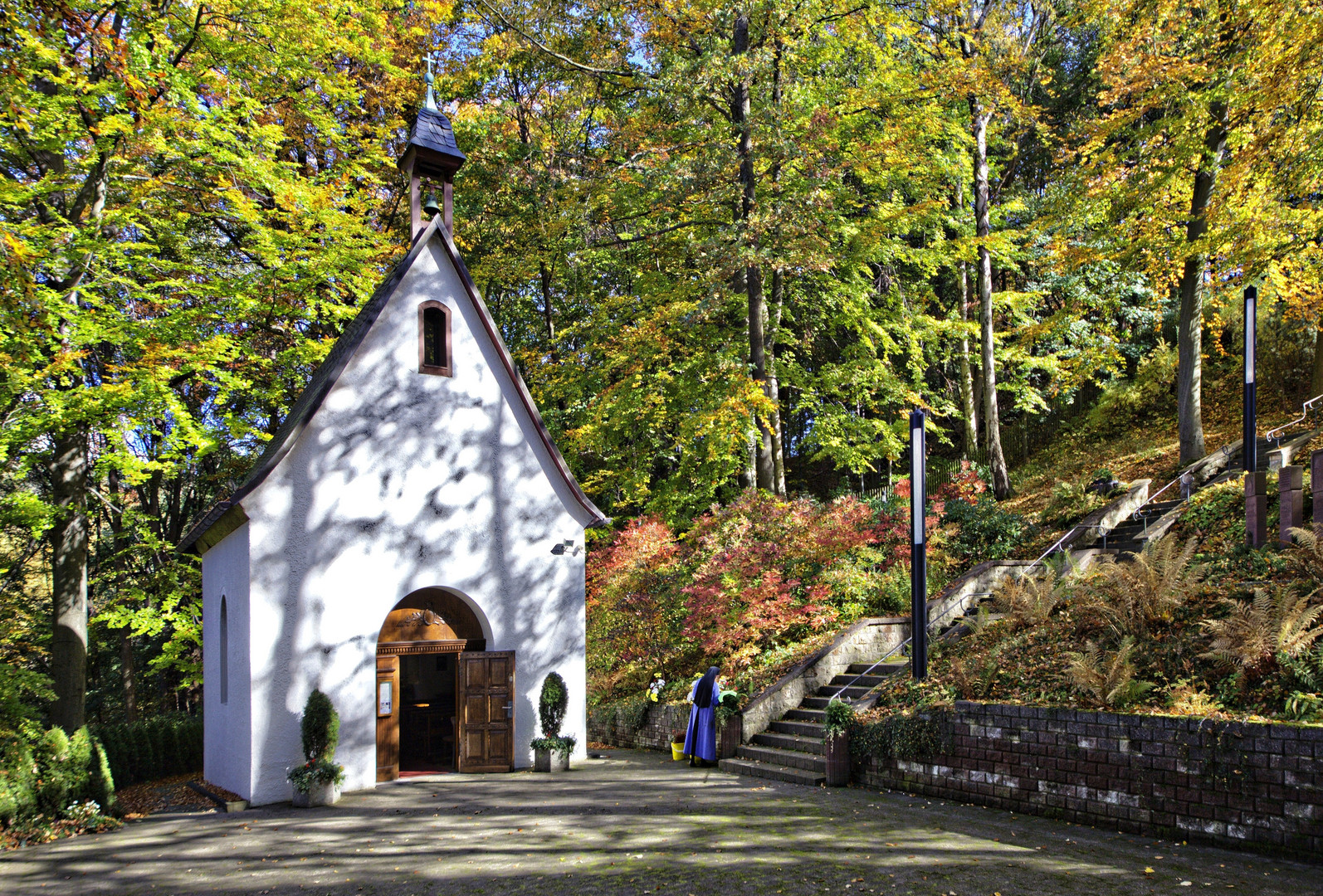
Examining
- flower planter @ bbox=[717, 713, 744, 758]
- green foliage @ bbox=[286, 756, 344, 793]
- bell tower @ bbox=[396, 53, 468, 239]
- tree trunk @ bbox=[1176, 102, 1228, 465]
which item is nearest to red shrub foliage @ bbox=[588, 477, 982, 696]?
flower planter @ bbox=[717, 713, 744, 758]

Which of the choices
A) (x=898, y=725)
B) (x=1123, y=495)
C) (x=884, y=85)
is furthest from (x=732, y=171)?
(x=898, y=725)

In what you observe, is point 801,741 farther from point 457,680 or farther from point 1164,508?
point 1164,508

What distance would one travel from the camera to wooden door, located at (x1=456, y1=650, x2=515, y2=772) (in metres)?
14.0

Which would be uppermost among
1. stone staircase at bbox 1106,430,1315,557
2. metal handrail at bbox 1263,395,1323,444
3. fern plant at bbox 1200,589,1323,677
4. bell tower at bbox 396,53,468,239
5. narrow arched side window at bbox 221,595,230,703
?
bell tower at bbox 396,53,468,239

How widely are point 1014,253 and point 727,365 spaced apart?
912 cm

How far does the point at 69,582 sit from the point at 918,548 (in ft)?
46.2

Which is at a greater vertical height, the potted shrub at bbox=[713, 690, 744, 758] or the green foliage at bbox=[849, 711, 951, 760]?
the green foliage at bbox=[849, 711, 951, 760]

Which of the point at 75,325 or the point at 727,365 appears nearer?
the point at 75,325

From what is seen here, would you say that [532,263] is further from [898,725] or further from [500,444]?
[898,725]

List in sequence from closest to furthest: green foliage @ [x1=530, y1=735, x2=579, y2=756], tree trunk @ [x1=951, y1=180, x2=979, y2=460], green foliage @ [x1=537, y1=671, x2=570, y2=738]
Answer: green foliage @ [x1=530, y1=735, x2=579, y2=756] → green foliage @ [x1=537, y1=671, x2=570, y2=738] → tree trunk @ [x1=951, y1=180, x2=979, y2=460]

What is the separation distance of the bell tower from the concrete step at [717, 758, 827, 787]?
32.7ft

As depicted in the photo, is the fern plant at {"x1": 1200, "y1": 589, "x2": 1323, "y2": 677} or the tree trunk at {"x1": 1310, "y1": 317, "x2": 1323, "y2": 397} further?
the tree trunk at {"x1": 1310, "y1": 317, "x2": 1323, "y2": 397}

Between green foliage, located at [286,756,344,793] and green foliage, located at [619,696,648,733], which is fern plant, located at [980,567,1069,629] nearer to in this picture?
green foliage, located at [619,696,648,733]

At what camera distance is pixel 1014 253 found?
75.3ft
